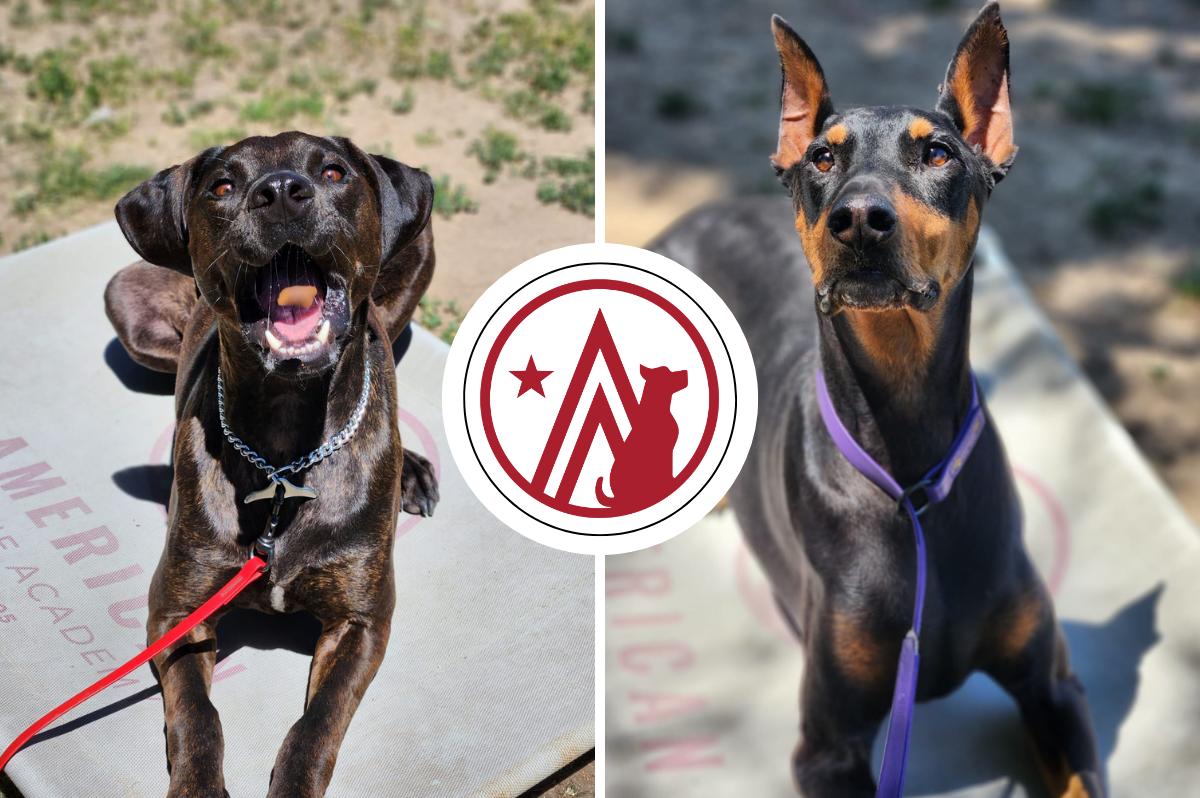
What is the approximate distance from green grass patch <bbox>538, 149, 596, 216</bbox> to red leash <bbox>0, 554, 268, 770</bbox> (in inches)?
140

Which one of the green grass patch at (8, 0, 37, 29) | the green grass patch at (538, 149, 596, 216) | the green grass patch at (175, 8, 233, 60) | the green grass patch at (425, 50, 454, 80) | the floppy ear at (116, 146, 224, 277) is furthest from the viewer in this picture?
the green grass patch at (8, 0, 37, 29)

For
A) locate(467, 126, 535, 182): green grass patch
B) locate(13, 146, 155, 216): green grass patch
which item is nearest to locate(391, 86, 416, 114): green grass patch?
locate(467, 126, 535, 182): green grass patch

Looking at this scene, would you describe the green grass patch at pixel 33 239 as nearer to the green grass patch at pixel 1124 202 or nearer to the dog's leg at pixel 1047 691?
the dog's leg at pixel 1047 691

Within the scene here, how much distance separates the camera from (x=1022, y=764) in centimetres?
337

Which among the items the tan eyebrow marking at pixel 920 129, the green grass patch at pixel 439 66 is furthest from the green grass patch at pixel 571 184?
the tan eyebrow marking at pixel 920 129

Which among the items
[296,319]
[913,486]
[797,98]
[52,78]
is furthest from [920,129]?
[52,78]

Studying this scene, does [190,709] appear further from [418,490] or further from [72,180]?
[72,180]

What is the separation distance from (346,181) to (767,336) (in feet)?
5.62

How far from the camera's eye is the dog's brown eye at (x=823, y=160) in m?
2.52

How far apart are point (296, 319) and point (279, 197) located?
1.02ft

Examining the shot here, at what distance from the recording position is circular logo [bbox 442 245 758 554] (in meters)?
3.53

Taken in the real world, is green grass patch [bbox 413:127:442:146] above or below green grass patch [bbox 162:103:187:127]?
below

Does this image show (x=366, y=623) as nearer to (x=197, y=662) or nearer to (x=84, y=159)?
(x=197, y=662)

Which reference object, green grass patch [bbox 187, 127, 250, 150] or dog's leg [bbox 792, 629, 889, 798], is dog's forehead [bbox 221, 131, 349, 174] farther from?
green grass patch [bbox 187, 127, 250, 150]
